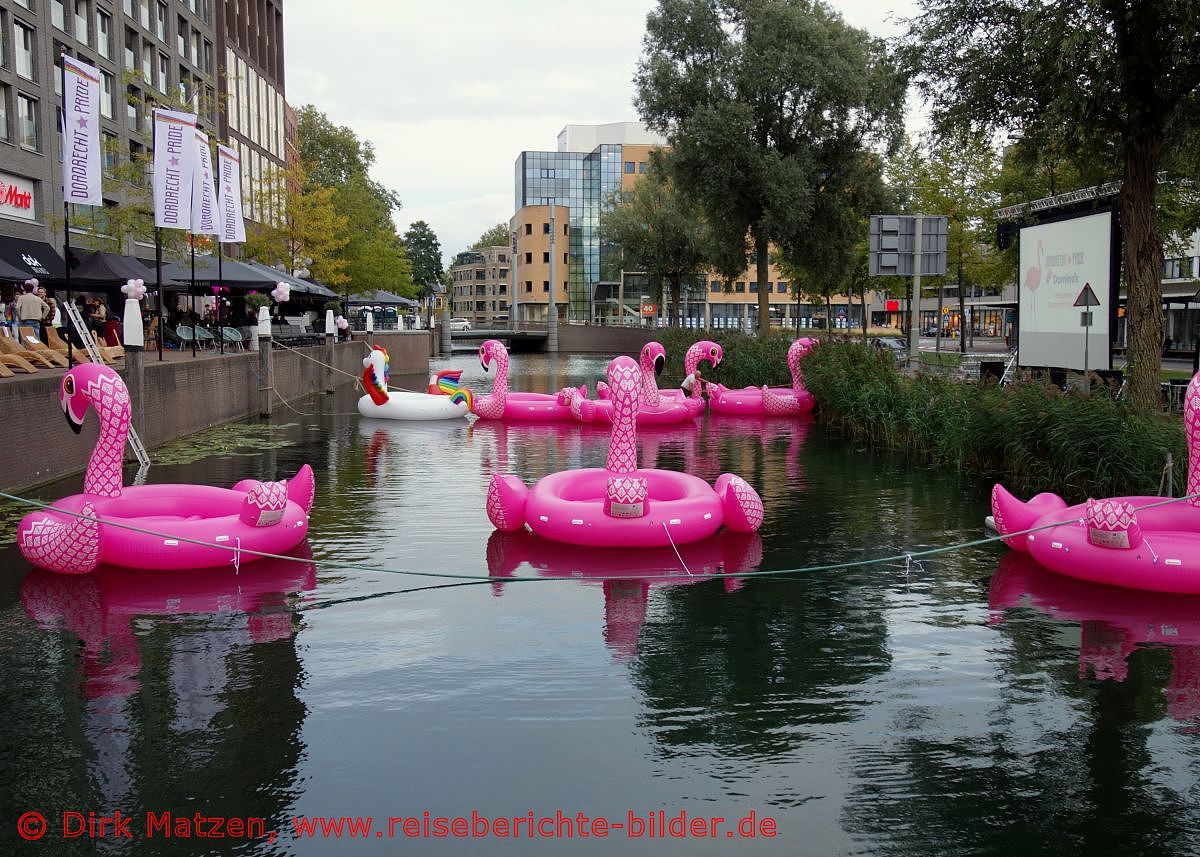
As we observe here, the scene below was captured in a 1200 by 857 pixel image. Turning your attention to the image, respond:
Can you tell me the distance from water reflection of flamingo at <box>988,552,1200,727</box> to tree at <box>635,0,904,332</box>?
2307cm

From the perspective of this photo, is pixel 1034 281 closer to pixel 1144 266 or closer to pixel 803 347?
pixel 803 347

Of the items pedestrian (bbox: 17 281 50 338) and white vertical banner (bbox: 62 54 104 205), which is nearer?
white vertical banner (bbox: 62 54 104 205)

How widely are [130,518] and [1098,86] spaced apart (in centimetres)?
1333

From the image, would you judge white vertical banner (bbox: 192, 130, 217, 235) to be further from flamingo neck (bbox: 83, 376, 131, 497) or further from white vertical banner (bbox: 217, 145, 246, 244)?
flamingo neck (bbox: 83, 376, 131, 497)

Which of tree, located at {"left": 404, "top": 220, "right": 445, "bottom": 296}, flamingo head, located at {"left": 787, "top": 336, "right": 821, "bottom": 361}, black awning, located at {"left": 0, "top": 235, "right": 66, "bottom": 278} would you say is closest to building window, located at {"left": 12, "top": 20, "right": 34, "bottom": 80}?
black awning, located at {"left": 0, "top": 235, "right": 66, "bottom": 278}

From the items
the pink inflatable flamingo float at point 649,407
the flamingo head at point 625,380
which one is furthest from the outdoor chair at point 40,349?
the flamingo head at point 625,380

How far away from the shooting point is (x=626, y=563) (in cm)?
1014

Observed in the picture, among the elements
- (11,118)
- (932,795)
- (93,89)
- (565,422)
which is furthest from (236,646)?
(11,118)

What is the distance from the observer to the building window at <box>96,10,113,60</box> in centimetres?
3760

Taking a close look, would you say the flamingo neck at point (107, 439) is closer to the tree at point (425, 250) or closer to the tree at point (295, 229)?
the tree at point (295, 229)

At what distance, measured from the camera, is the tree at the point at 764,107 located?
102ft

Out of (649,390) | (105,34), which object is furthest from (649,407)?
(105,34)

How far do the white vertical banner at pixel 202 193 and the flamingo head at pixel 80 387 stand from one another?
1373 cm

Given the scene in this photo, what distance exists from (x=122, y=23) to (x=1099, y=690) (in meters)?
42.1
